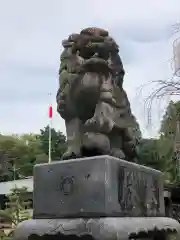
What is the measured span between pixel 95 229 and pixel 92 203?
0.79 ft

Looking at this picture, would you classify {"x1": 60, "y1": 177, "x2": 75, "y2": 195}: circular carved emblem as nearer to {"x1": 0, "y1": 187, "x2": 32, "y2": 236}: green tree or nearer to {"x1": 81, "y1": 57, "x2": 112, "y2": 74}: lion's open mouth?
{"x1": 81, "y1": 57, "x2": 112, "y2": 74}: lion's open mouth

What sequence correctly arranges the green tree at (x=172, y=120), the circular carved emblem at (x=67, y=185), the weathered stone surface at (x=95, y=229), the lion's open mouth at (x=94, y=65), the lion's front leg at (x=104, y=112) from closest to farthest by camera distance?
the weathered stone surface at (x=95, y=229) < the circular carved emblem at (x=67, y=185) < the lion's front leg at (x=104, y=112) < the lion's open mouth at (x=94, y=65) < the green tree at (x=172, y=120)

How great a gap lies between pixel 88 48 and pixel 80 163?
130 cm

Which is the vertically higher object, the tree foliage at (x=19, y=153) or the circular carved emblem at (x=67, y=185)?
the tree foliage at (x=19, y=153)

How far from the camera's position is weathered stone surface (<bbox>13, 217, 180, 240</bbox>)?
3656 mm

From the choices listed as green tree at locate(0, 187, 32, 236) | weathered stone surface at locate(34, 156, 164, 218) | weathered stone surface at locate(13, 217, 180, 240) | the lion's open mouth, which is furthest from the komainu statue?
green tree at locate(0, 187, 32, 236)

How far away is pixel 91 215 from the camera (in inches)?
150

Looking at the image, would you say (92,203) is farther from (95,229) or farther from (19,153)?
(19,153)

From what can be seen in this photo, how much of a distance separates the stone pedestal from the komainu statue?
37cm

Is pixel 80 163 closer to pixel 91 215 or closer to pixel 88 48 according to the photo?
pixel 91 215

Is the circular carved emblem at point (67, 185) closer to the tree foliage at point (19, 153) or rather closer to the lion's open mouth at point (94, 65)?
the lion's open mouth at point (94, 65)

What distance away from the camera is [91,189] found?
3.89 metres

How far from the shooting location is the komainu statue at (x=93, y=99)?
14.6 feet

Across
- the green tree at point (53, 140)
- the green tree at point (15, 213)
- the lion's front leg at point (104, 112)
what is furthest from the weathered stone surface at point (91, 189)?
the green tree at point (53, 140)
